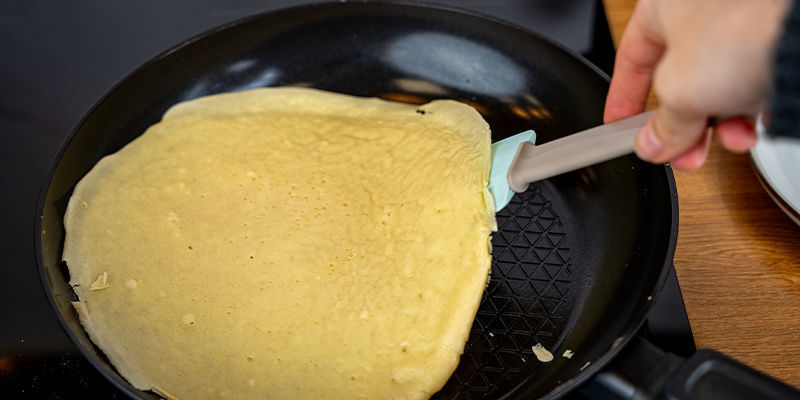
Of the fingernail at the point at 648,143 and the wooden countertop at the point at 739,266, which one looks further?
the wooden countertop at the point at 739,266

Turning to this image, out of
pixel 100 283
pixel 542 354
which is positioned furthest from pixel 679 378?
pixel 100 283

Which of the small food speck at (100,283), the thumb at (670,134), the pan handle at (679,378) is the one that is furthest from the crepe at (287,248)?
the thumb at (670,134)

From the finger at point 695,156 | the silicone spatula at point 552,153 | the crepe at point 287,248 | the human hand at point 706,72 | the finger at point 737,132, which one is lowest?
the crepe at point 287,248

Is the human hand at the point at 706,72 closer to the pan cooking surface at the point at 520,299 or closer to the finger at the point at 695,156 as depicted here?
the finger at the point at 695,156

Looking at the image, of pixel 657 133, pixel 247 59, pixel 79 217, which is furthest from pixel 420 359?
pixel 247 59

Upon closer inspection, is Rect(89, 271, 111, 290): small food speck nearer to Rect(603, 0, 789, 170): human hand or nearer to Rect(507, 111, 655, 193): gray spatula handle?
Rect(507, 111, 655, 193): gray spatula handle

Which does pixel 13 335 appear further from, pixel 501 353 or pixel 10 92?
pixel 501 353

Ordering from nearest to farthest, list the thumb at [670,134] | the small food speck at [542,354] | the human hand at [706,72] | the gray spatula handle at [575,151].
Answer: the human hand at [706,72] < the thumb at [670,134] < the gray spatula handle at [575,151] < the small food speck at [542,354]
